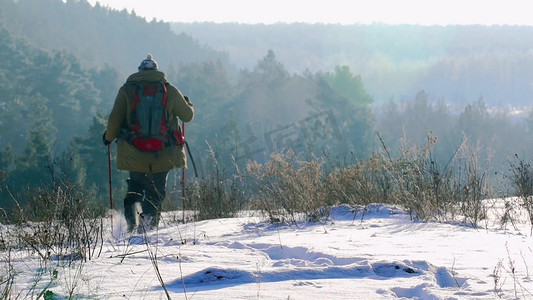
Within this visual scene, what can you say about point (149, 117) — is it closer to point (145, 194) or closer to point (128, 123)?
point (128, 123)

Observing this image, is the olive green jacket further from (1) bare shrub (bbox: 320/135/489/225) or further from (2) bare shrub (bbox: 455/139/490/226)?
(2) bare shrub (bbox: 455/139/490/226)

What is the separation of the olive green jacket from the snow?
1.56 metres

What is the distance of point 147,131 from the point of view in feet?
20.4

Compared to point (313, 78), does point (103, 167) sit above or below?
below

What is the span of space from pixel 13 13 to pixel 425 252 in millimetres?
108272

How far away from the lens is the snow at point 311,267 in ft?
9.18

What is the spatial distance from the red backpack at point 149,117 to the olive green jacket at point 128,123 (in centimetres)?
6

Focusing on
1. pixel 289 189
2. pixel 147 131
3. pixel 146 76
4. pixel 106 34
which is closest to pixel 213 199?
pixel 289 189

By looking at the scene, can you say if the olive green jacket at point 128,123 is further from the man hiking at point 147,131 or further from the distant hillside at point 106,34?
the distant hillside at point 106,34

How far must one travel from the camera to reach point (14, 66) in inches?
2210

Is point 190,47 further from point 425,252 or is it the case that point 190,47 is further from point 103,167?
point 425,252

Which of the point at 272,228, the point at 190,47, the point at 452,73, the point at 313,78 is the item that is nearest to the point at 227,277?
the point at 272,228

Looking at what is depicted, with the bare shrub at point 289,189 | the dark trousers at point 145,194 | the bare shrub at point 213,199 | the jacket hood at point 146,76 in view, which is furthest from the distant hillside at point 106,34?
the jacket hood at point 146,76

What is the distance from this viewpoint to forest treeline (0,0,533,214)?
1229 inches
